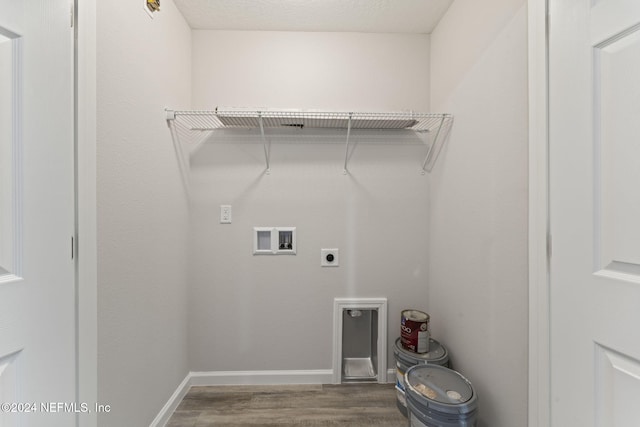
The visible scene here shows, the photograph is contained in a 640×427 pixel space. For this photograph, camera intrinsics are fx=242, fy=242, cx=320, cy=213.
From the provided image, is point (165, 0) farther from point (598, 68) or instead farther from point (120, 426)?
point (120, 426)

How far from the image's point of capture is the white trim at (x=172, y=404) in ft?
4.32

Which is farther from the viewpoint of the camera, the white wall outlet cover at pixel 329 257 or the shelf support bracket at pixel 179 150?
the white wall outlet cover at pixel 329 257

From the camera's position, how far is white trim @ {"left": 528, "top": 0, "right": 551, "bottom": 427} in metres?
0.85

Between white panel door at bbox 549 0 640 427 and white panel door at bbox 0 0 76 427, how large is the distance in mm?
1623

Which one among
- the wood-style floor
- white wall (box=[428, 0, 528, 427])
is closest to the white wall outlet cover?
white wall (box=[428, 0, 528, 427])

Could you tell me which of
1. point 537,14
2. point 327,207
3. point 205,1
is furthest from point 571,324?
point 205,1

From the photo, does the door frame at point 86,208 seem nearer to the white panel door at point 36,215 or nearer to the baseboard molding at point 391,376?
the white panel door at point 36,215

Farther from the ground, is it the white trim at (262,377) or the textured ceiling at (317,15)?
the textured ceiling at (317,15)

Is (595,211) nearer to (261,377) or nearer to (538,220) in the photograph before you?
(538,220)

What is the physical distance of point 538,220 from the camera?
0.89 metres

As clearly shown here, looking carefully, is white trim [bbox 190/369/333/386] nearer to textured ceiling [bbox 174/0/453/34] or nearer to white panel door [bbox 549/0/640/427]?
white panel door [bbox 549/0/640/427]

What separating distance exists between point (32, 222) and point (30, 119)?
→ 0.30m

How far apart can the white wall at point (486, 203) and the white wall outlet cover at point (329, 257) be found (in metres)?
0.70

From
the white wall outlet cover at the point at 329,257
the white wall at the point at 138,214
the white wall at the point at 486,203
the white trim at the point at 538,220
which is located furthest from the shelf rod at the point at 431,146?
the white wall at the point at 138,214
